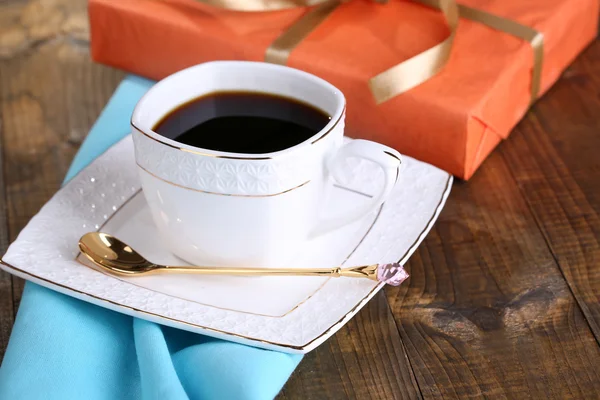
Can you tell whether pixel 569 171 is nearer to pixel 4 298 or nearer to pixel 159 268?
pixel 159 268

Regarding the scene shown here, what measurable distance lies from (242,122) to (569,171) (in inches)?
15.7

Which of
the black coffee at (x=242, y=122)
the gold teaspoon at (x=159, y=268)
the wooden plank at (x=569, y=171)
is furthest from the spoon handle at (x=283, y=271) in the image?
the wooden plank at (x=569, y=171)

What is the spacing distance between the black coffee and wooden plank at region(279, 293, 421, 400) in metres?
0.18

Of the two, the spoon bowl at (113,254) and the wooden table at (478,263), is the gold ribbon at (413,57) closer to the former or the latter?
the wooden table at (478,263)

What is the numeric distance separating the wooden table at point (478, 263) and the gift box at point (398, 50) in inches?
1.9

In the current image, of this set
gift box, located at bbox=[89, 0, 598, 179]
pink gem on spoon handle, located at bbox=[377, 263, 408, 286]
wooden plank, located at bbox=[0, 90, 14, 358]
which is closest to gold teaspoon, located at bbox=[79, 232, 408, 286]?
pink gem on spoon handle, located at bbox=[377, 263, 408, 286]

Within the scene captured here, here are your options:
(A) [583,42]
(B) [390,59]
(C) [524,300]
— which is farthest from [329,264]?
(A) [583,42]

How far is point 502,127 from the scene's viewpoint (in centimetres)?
89

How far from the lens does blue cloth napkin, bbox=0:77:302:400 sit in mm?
592

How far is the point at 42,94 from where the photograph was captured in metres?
1.03

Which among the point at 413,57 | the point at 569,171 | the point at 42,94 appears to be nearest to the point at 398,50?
the point at 413,57

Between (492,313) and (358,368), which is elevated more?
(492,313)

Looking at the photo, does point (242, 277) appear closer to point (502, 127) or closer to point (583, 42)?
point (502, 127)

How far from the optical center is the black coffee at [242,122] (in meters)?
0.69
